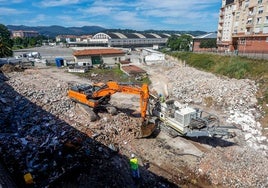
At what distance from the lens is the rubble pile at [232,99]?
505 inches

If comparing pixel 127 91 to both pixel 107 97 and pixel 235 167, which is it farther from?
pixel 235 167

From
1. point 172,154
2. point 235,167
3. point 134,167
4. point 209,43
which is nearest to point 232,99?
point 235,167

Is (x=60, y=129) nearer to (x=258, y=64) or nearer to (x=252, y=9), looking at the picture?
(x=258, y=64)

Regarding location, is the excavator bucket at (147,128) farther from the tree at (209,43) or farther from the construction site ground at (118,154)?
the tree at (209,43)

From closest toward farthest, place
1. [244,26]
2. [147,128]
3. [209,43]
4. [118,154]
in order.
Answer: [118,154] → [147,128] → [244,26] → [209,43]

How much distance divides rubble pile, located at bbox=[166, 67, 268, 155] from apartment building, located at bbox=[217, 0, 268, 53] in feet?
50.1

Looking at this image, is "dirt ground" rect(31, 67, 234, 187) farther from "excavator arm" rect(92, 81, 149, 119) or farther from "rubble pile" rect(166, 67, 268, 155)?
"rubble pile" rect(166, 67, 268, 155)

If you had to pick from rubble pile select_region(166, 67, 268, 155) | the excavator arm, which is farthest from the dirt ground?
rubble pile select_region(166, 67, 268, 155)

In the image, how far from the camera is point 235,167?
9.33 m

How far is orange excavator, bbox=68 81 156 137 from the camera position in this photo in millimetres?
11434

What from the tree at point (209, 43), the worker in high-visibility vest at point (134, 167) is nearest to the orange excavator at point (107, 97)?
the worker in high-visibility vest at point (134, 167)

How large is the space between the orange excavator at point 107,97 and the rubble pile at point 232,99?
6.23 metres

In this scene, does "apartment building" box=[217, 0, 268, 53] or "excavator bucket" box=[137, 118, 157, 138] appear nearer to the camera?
"excavator bucket" box=[137, 118, 157, 138]

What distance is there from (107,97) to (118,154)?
4917mm
